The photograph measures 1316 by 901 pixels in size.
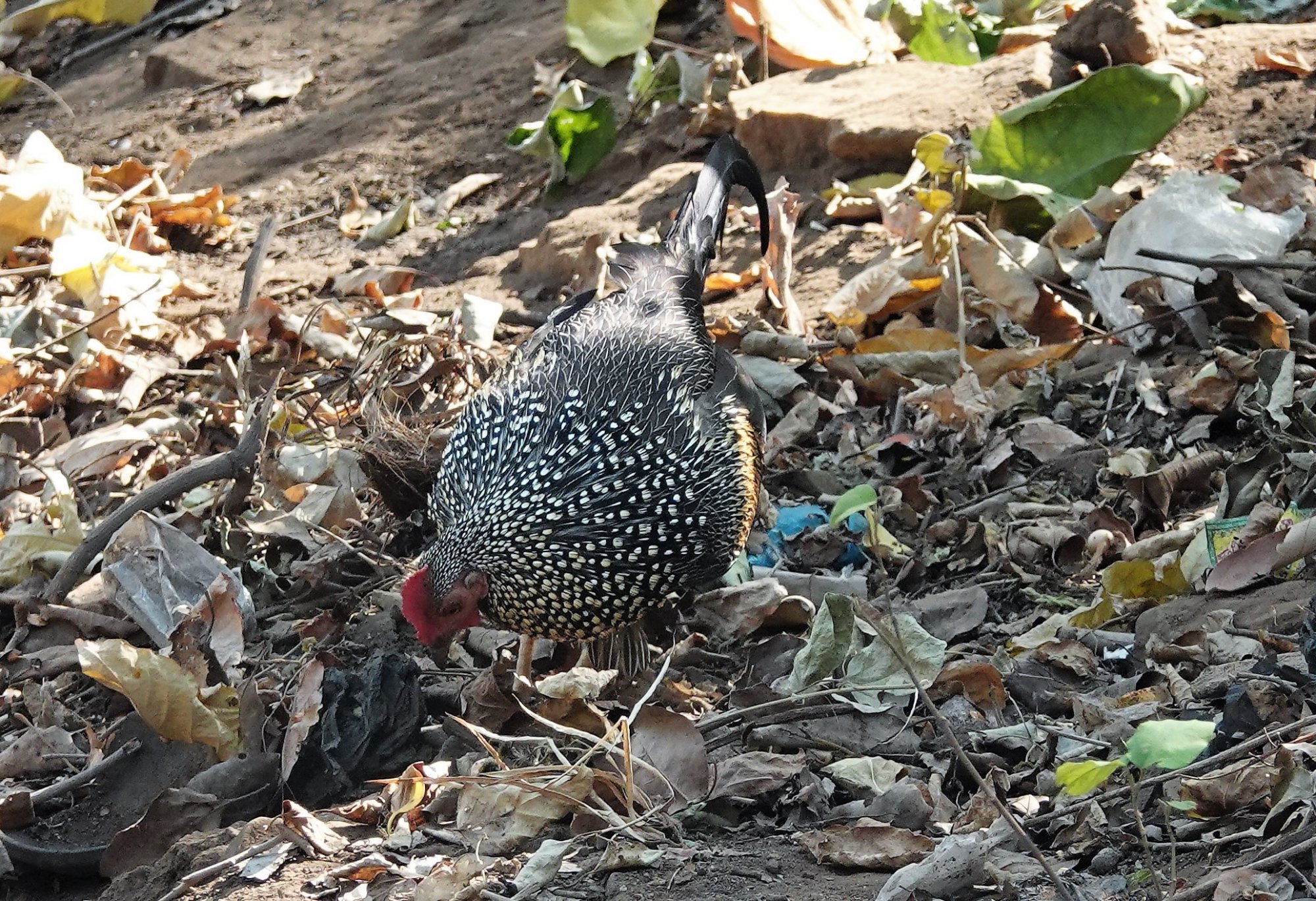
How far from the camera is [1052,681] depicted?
3355mm

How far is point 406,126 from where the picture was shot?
7422mm

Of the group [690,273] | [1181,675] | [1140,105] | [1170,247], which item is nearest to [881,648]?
[1181,675]

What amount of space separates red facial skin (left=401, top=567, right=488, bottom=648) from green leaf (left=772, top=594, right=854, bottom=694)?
845 millimetres

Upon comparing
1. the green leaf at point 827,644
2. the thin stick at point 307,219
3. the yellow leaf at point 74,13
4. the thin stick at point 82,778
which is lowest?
the green leaf at point 827,644

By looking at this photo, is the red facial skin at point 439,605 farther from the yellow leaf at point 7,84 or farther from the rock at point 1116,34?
the yellow leaf at point 7,84

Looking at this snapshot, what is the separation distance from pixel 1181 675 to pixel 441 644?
1.83 metres

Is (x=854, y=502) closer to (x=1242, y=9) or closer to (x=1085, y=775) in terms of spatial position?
(x=1085, y=775)

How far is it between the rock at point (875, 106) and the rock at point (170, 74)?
3.82m

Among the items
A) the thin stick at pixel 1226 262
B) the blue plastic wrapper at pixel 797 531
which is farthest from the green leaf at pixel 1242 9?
the blue plastic wrapper at pixel 797 531

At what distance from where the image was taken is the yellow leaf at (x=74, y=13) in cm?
750

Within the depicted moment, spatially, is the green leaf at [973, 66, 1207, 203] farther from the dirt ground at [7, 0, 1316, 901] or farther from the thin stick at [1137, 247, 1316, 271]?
the thin stick at [1137, 247, 1316, 271]

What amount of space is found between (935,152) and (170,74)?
209 inches

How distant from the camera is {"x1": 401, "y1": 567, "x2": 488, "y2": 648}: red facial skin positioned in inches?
139

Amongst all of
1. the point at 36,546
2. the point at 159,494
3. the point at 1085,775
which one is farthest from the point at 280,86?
the point at 1085,775
